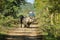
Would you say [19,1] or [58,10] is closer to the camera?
[58,10]

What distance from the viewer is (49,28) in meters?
10.3

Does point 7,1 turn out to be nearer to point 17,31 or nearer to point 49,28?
point 49,28

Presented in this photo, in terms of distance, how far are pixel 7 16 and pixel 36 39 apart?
13.7 ft

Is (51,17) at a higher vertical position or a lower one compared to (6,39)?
higher

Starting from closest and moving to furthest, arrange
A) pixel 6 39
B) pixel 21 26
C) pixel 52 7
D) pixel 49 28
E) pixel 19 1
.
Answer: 1. pixel 52 7
2. pixel 49 28
3. pixel 19 1
4. pixel 6 39
5. pixel 21 26

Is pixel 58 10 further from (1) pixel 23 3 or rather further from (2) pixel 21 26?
(2) pixel 21 26

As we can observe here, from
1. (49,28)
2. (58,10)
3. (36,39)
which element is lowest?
(36,39)

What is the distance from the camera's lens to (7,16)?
382 inches

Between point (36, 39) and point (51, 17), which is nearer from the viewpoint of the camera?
point (51, 17)

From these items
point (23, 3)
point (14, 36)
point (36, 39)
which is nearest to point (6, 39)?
point (14, 36)

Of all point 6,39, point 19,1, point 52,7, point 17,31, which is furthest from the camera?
point 17,31

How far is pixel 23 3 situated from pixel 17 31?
316 centimetres

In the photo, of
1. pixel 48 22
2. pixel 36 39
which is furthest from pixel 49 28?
pixel 36 39

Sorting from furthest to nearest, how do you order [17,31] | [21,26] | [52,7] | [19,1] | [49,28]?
1. [21,26]
2. [17,31]
3. [19,1]
4. [49,28]
5. [52,7]
